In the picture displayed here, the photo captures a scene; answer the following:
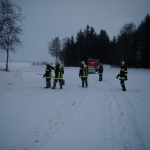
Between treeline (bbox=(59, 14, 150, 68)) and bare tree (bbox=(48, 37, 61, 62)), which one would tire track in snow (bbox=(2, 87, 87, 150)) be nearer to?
treeline (bbox=(59, 14, 150, 68))

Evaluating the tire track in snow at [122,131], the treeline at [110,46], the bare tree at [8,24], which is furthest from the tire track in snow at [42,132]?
the treeline at [110,46]

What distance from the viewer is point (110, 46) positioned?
2788 inches

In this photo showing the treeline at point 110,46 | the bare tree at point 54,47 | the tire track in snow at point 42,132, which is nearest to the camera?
the tire track in snow at point 42,132

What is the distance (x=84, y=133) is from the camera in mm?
4121

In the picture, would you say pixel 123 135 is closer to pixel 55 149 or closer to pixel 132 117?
pixel 132 117

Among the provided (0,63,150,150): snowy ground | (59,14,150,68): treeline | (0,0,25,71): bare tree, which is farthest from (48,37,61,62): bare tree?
(0,63,150,150): snowy ground

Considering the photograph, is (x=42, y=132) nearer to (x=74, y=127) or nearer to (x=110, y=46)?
(x=74, y=127)

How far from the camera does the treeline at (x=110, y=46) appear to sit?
1683 inches

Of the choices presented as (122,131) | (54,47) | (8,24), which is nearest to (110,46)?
(54,47)

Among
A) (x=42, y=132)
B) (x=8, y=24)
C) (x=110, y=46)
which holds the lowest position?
(x=42, y=132)

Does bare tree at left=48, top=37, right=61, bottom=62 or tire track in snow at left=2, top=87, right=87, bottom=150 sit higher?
bare tree at left=48, top=37, right=61, bottom=62

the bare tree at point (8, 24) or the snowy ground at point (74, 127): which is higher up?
the bare tree at point (8, 24)

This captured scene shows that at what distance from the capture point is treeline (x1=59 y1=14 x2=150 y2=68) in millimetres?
42747

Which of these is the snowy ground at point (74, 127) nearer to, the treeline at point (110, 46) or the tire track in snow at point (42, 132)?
the tire track in snow at point (42, 132)
